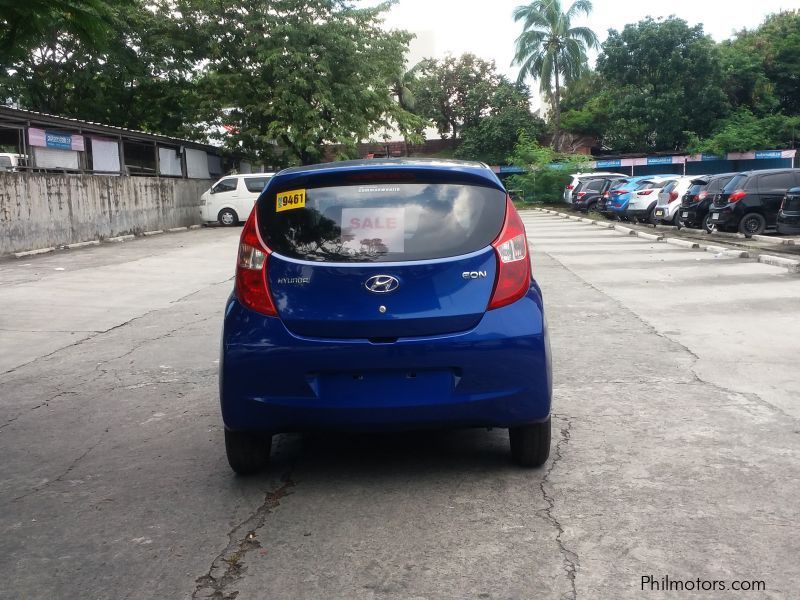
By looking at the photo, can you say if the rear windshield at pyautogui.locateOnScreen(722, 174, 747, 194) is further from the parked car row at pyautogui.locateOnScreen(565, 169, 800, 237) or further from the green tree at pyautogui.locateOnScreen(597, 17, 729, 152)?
the green tree at pyautogui.locateOnScreen(597, 17, 729, 152)

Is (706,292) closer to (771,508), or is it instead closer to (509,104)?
(771,508)

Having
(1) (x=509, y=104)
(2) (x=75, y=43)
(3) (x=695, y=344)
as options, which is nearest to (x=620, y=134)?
(1) (x=509, y=104)

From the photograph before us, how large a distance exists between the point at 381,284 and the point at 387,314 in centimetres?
15

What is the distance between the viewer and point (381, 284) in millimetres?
3842

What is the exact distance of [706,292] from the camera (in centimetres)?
1091

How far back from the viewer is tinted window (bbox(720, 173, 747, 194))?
796 inches

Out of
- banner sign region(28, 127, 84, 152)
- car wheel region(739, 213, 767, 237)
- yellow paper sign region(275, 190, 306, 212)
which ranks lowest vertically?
car wheel region(739, 213, 767, 237)

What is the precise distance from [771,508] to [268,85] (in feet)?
104

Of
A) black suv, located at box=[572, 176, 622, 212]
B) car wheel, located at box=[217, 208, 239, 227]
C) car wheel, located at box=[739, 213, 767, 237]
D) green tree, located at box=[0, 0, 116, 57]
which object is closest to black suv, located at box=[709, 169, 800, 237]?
car wheel, located at box=[739, 213, 767, 237]

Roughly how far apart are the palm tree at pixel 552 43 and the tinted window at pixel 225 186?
2606 centimetres

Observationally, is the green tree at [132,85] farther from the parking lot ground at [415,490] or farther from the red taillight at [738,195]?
the parking lot ground at [415,490]

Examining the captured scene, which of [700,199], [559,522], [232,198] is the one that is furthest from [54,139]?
[559,522]

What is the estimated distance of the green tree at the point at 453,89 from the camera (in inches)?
2195

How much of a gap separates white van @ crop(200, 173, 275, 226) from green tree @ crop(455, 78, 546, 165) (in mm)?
24899
